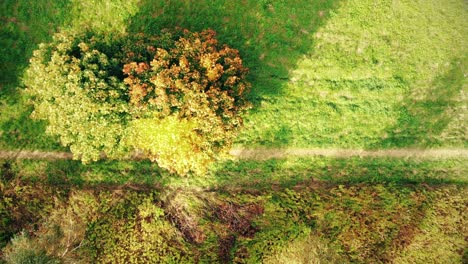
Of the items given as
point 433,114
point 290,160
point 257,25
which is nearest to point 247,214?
point 290,160

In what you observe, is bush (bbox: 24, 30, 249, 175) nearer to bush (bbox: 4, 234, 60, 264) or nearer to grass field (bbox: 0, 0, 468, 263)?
grass field (bbox: 0, 0, 468, 263)

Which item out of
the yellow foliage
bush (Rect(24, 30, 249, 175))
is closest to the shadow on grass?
bush (Rect(24, 30, 249, 175))

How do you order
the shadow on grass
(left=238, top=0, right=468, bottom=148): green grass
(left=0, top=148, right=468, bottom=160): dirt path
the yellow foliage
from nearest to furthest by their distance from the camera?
1. the yellow foliage
2. (left=0, top=148, right=468, bottom=160): dirt path
3. the shadow on grass
4. (left=238, top=0, right=468, bottom=148): green grass

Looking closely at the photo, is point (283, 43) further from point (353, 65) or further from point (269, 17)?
point (353, 65)

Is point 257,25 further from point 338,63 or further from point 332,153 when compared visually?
point 332,153

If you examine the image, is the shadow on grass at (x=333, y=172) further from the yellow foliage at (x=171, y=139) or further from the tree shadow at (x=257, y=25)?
the yellow foliage at (x=171, y=139)

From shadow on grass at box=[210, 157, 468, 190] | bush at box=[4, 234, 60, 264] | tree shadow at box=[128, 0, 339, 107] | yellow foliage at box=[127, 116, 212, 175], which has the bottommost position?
bush at box=[4, 234, 60, 264]

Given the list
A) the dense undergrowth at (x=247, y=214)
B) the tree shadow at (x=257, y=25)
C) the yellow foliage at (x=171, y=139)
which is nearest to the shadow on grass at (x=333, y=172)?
the dense undergrowth at (x=247, y=214)

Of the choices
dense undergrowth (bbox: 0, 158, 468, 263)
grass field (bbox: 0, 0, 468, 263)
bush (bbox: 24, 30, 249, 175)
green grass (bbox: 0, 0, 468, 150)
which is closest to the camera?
bush (bbox: 24, 30, 249, 175)
